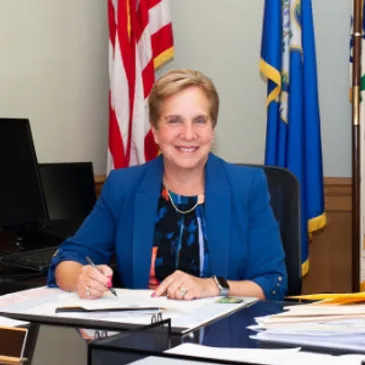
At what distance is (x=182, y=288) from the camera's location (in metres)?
1.65

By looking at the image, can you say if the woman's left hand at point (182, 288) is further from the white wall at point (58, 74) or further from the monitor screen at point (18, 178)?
the white wall at point (58, 74)

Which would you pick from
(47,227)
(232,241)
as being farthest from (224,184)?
(47,227)

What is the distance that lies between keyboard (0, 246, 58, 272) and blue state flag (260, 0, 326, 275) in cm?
149

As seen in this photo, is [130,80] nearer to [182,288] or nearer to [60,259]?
[60,259]

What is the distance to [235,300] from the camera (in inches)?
64.5

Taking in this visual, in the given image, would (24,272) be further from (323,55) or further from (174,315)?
(323,55)

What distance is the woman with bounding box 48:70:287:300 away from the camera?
201 centimetres

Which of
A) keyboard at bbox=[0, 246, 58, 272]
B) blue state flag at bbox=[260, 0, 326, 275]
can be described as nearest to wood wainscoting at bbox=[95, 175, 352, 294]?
blue state flag at bbox=[260, 0, 326, 275]

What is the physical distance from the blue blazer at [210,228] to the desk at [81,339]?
0.53 m

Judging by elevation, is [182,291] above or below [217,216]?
below

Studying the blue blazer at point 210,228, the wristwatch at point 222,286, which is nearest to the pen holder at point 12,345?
the wristwatch at point 222,286

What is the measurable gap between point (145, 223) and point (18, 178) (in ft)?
2.23

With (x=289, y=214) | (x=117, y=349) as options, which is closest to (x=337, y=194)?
(x=289, y=214)

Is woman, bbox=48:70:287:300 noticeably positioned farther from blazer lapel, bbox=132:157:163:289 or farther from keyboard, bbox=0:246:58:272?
keyboard, bbox=0:246:58:272
